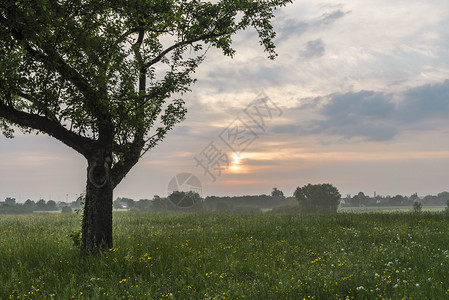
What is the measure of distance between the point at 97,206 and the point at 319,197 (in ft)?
253

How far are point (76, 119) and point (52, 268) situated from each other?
4.80 meters

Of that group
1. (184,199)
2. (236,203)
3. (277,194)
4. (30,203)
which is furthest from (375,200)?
(30,203)

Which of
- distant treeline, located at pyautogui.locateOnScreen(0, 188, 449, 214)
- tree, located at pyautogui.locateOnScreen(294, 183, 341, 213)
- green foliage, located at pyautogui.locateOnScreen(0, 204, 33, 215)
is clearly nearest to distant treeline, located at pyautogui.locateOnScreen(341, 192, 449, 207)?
distant treeline, located at pyautogui.locateOnScreen(0, 188, 449, 214)

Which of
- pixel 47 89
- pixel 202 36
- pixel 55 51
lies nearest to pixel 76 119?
pixel 47 89

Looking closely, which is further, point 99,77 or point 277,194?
point 277,194

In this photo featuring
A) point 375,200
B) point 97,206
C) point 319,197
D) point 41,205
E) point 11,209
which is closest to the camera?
point 97,206

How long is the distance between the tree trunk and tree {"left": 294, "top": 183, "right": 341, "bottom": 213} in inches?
2964

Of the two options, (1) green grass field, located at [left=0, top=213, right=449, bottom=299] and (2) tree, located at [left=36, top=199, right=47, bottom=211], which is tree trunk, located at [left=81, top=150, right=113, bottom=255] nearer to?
(1) green grass field, located at [left=0, top=213, right=449, bottom=299]

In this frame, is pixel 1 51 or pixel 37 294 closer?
pixel 37 294

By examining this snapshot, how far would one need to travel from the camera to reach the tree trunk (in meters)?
10.5

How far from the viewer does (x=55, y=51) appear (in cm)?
976

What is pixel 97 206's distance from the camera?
418 inches

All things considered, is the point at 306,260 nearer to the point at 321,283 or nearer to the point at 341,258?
the point at 341,258

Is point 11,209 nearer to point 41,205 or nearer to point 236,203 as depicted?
point 41,205
